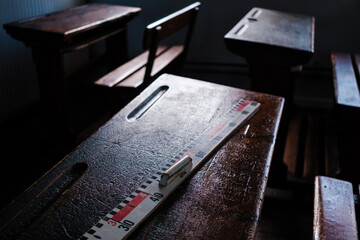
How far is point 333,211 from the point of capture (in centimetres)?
111

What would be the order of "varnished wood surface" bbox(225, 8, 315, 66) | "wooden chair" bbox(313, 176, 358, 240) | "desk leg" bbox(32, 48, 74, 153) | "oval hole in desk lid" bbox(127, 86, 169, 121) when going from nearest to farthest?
"wooden chair" bbox(313, 176, 358, 240), "oval hole in desk lid" bbox(127, 86, 169, 121), "varnished wood surface" bbox(225, 8, 315, 66), "desk leg" bbox(32, 48, 74, 153)

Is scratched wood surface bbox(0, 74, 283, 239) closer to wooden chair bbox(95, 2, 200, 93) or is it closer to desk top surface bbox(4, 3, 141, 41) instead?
wooden chair bbox(95, 2, 200, 93)

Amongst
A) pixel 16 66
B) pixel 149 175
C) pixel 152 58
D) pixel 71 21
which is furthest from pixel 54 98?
pixel 149 175

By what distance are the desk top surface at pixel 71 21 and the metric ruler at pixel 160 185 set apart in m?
1.59

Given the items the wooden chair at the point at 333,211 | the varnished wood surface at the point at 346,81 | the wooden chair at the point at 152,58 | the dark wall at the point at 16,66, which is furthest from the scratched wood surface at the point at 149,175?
the dark wall at the point at 16,66

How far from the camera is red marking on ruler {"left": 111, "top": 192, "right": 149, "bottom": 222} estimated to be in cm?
75

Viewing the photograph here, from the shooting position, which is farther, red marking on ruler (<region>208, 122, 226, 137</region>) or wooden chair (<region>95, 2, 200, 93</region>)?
wooden chair (<region>95, 2, 200, 93</region>)

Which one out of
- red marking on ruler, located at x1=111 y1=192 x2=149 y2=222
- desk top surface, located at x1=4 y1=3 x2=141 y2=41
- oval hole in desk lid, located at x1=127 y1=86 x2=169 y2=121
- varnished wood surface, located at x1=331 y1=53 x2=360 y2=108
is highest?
oval hole in desk lid, located at x1=127 y1=86 x2=169 y2=121

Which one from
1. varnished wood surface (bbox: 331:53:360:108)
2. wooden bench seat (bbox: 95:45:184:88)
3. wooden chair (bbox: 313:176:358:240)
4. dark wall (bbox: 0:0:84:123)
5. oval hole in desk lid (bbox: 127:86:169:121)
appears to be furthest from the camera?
dark wall (bbox: 0:0:84:123)

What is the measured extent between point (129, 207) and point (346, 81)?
1.79 meters

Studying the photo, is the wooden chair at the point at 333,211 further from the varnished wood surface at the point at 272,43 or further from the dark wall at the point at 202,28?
the dark wall at the point at 202,28

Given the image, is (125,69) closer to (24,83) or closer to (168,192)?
(24,83)

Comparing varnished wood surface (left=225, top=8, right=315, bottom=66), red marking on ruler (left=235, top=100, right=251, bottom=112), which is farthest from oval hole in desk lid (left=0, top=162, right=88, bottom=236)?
varnished wood surface (left=225, top=8, right=315, bottom=66)

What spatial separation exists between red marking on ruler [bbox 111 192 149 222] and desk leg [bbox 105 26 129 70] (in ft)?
8.85
